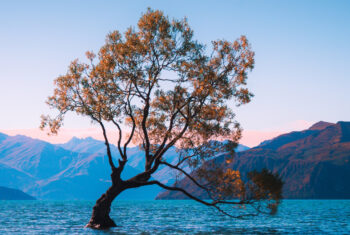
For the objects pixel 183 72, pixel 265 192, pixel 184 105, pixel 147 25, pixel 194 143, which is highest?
pixel 147 25

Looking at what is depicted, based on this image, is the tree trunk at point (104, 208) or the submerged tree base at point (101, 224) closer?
the submerged tree base at point (101, 224)

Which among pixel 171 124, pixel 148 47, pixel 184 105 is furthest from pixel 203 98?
pixel 148 47

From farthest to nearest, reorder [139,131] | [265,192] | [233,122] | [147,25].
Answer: [139,131] → [233,122] → [147,25] → [265,192]

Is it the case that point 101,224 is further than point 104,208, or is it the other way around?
point 104,208

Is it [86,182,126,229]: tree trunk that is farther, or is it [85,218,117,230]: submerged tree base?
[86,182,126,229]: tree trunk

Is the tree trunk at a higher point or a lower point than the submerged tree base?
higher

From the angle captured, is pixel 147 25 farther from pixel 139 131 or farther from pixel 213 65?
pixel 139 131

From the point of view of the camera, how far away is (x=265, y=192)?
1435 inches

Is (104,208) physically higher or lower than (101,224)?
higher

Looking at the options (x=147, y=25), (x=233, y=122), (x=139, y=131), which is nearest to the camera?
(x=147, y=25)

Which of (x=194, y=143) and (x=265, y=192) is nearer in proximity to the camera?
(x=265, y=192)

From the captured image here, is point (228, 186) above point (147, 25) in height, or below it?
below

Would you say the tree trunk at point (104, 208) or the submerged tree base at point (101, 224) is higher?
the tree trunk at point (104, 208)

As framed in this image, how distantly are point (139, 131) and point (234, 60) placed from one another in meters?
12.9
